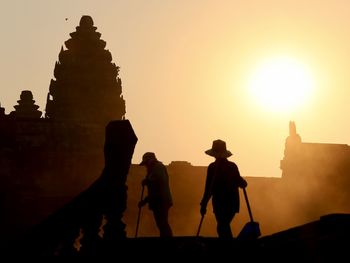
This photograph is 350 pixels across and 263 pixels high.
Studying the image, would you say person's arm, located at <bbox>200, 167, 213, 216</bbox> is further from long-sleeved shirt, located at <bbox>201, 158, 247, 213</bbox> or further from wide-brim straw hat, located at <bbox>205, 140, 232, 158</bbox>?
wide-brim straw hat, located at <bbox>205, 140, 232, 158</bbox>

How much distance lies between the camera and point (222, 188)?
955 centimetres

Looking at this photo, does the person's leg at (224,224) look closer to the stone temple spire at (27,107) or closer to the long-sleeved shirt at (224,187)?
the long-sleeved shirt at (224,187)

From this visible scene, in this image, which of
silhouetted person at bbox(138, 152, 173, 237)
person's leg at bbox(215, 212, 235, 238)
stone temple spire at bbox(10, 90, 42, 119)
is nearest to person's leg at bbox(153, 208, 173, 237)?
silhouetted person at bbox(138, 152, 173, 237)

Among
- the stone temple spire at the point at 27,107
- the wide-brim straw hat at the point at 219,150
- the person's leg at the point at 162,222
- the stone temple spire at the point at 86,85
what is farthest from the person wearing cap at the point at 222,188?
the stone temple spire at the point at 27,107

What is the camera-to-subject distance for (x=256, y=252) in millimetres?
6492

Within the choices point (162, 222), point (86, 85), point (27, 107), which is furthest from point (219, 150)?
point (27, 107)

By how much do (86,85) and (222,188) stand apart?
3658cm

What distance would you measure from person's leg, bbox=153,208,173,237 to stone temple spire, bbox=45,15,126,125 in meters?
32.8

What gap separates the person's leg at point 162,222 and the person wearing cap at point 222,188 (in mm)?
1536

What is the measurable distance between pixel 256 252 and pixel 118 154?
6.43ft

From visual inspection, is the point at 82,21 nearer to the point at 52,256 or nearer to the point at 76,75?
the point at 76,75

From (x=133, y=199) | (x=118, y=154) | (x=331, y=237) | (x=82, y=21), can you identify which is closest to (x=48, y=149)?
(x=133, y=199)

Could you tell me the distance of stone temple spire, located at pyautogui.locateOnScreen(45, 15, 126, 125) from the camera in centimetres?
4466

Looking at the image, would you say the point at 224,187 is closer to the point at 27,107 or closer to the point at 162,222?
the point at 162,222
